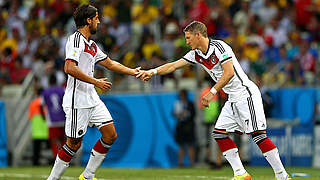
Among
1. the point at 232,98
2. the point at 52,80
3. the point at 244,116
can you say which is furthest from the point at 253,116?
the point at 52,80

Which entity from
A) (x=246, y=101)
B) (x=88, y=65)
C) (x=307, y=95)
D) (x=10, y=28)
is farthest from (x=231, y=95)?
(x=10, y=28)

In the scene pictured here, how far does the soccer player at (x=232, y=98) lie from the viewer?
9992 millimetres

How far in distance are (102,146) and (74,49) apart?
5.07 feet

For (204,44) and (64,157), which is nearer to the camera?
(64,157)

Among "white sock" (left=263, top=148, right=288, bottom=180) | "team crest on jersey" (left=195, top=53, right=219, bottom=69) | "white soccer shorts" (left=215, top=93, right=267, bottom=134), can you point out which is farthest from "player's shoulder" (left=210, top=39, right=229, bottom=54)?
"white sock" (left=263, top=148, right=288, bottom=180)

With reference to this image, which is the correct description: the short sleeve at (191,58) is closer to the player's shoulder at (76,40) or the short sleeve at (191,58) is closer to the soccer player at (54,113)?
the player's shoulder at (76,40)

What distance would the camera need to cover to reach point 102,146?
408 inches

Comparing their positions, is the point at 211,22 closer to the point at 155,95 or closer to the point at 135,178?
the point at 155,95

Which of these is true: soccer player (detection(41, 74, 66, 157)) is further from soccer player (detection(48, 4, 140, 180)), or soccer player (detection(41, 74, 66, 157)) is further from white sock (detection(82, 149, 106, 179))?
soccer player (detection(48, 4, 140, 180))

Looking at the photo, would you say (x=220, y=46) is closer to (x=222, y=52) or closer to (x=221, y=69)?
(x=222, y=52)

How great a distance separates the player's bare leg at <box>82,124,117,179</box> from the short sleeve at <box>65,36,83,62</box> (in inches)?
45.5

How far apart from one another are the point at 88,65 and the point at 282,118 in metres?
9.20

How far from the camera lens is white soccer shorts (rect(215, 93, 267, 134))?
10.0m

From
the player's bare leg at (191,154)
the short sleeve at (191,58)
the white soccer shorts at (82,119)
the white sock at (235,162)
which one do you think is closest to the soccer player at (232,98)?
the white sock at (235,162)
